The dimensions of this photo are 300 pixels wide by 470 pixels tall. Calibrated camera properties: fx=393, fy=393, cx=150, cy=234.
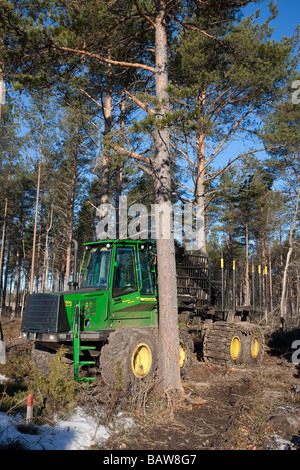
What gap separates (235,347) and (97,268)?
4.90m

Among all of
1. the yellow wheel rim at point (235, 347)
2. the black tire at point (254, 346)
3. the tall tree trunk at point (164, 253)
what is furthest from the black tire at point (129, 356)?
the black tire at point (254, 346)

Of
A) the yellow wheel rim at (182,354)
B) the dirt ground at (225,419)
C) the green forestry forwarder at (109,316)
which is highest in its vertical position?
the green forestry forwarder at (109,316)

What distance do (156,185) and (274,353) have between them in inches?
341

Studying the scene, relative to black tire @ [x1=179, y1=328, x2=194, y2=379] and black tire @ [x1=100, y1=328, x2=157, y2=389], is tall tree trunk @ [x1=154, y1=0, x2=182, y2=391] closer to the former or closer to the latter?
black tire @ [x1=100, y1=328, x2=157, y2=389]

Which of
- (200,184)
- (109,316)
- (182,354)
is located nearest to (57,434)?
(109,316)

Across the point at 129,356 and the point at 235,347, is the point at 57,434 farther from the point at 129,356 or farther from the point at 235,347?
the point at 235,347

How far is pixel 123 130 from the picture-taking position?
9031 mm

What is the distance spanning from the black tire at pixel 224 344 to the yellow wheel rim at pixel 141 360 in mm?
3157

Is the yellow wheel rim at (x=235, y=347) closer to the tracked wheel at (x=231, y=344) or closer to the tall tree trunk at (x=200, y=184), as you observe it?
the tracked wheel at (x=231, y=344)

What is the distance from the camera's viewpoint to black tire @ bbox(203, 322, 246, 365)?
10.1m

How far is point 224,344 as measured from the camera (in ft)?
33.4

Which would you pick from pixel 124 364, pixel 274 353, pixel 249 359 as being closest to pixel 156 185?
pixel 124 364

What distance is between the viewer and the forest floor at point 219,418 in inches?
197
